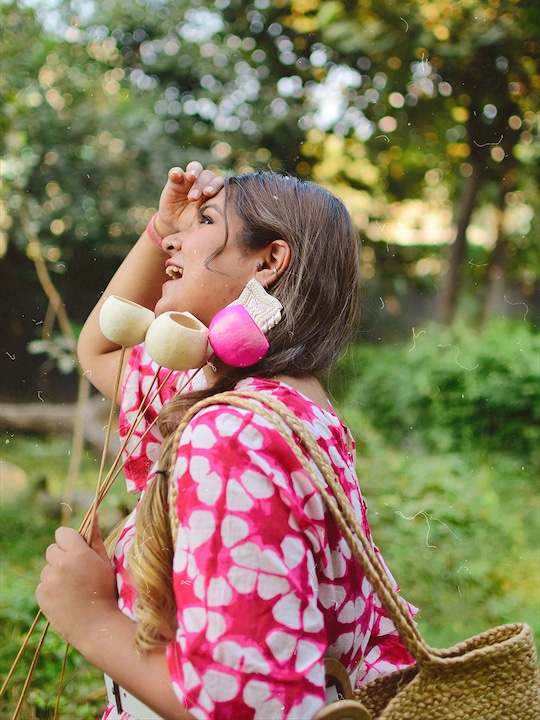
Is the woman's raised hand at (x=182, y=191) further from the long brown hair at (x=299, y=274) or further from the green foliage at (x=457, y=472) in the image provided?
the green foliage at (x=457, y=472)

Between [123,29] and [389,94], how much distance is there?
207 cm

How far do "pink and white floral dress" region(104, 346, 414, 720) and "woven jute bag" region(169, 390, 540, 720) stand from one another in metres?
0.02

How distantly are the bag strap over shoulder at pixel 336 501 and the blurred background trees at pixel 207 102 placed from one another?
4.04 metres

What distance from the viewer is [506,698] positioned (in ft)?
3.75

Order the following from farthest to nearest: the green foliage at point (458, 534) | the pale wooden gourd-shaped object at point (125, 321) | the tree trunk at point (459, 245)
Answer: the tree trunk at point (459, 245) < the green foliage at point (458, 534) < the pale wooden gourd-shaped object at point (125, 321)

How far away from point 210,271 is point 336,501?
451 mm

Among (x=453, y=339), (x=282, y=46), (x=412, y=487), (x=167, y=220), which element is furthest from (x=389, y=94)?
(x=167, y=220)

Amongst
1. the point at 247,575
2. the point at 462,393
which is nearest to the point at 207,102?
the point at 462,393

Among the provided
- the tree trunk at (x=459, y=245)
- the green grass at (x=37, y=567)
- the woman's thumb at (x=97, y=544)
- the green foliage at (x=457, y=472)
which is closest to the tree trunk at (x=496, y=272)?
the tree trunk at (x=459, y=245)

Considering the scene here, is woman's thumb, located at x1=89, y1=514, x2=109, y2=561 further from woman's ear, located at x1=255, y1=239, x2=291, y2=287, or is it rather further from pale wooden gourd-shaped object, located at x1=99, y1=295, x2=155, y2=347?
woman's ear, located at x1=255, y1=239, x2=291, y2=287

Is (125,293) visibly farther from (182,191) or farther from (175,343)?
(175,343)

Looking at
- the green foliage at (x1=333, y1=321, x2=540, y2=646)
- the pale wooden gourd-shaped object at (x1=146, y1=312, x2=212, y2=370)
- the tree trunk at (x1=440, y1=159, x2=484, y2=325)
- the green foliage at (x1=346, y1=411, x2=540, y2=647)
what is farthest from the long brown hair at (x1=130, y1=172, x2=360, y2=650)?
the tree trunk at (x1=440, y1=159, x2=484, y2=325)

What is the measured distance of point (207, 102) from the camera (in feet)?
18.2

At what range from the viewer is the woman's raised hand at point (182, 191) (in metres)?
1.35
